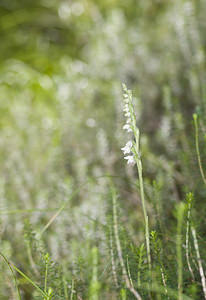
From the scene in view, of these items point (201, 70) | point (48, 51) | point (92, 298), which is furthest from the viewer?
point (48, 51)

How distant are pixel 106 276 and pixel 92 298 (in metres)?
0.22

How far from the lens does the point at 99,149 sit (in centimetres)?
103

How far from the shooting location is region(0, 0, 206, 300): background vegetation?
0.55 m

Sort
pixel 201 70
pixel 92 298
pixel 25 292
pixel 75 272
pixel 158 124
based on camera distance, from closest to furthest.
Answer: pixel 92 298, pixel 75 272, pixel 25 292, pixel 201 70, pixel 158 124

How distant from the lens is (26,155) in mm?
1269

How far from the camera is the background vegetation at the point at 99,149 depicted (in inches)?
21.8

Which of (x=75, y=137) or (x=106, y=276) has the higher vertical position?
(x=75, y=137)

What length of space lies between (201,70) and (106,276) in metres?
0.83

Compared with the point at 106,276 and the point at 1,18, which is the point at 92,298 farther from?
the point at 1,18

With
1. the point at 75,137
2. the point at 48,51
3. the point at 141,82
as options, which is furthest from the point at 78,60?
the point at 75,137

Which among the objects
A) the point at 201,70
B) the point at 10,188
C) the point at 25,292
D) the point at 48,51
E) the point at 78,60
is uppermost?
the point at 48,51

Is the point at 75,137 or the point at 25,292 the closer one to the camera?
the point at 25,292

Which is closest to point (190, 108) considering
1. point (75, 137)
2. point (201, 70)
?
point (201, 70)

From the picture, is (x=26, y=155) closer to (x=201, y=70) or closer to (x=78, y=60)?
(x=78, y=60)
